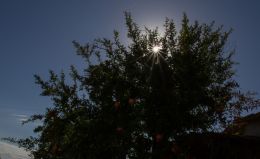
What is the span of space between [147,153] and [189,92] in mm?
3496

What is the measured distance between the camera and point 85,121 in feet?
45.3

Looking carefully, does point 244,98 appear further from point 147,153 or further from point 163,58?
point 147,153

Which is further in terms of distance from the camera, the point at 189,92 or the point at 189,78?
the point at 189,78

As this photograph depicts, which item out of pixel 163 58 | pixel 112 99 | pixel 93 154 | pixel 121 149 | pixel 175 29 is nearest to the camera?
pixel 121 149

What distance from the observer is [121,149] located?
1330 cm

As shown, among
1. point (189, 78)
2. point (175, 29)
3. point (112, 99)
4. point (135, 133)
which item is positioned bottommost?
point (135, 133)

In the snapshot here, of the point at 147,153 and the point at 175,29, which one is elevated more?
the point at 175,29

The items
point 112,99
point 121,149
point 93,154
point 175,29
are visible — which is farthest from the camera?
point 175,29

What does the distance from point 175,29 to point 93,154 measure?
8.77 m

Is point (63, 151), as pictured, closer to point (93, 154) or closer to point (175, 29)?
point (93, 154)

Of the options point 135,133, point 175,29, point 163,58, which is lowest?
point 135,133

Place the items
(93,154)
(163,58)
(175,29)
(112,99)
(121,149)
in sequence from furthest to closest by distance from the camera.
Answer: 1. (175,29)
2. (163,58)
3. (112,99)
4. (93,154)
5. (121,149)

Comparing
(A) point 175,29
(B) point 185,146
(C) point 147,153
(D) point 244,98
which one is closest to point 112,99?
(C) point 147,153

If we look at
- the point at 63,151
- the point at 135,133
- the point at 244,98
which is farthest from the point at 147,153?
the point at 244,98
